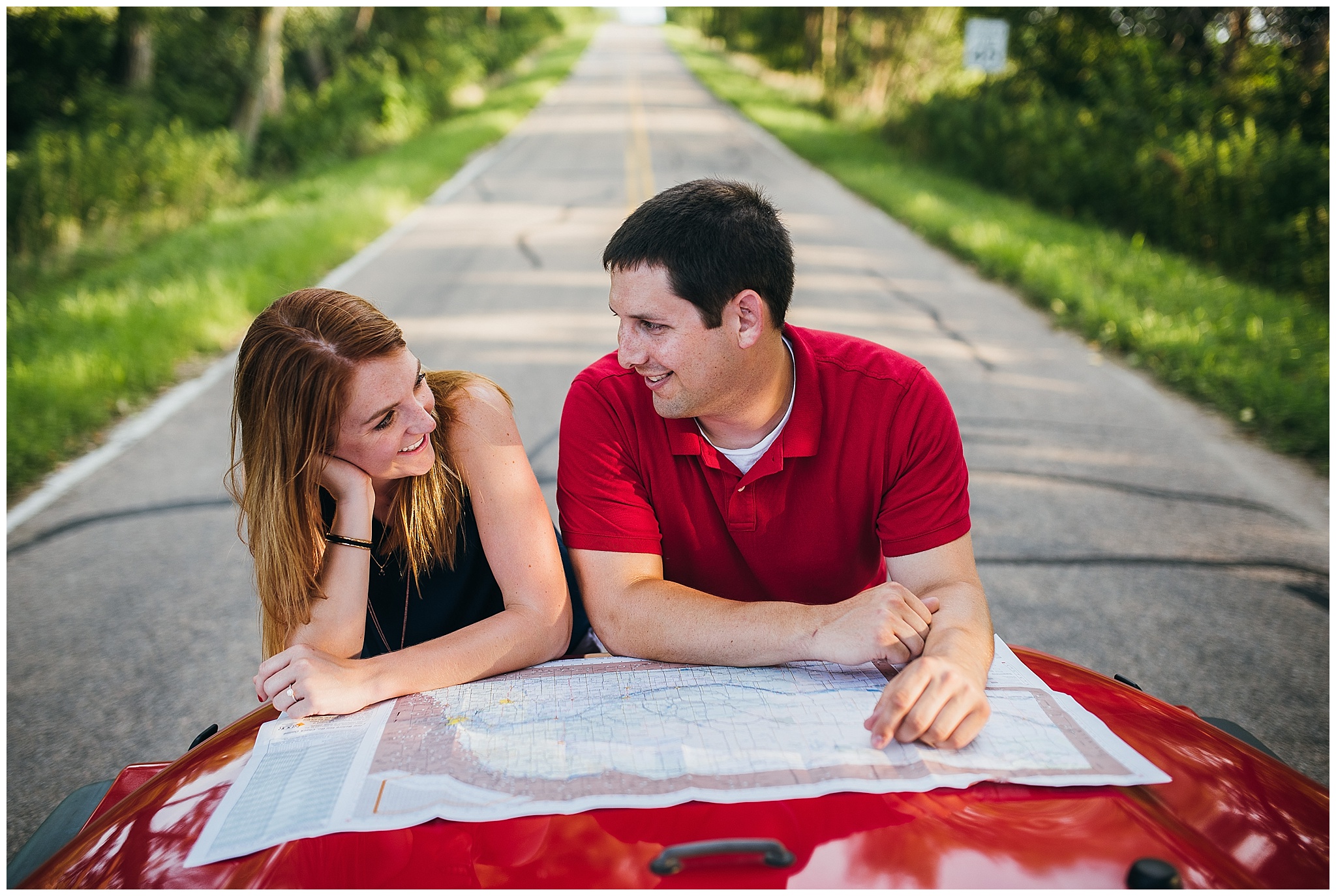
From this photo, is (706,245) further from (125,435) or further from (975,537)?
(125,435)

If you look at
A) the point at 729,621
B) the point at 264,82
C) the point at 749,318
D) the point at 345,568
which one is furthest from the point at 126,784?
the point at 264,82

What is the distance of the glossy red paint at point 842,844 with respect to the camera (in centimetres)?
114

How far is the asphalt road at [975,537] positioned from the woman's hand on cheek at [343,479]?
155 cm

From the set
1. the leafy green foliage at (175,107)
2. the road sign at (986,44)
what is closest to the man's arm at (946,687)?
the leafy green foliage at (175,107)

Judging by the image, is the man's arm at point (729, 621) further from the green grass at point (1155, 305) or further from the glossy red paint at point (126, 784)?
the green grass at point (1155, 305)

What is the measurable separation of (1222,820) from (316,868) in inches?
48.6

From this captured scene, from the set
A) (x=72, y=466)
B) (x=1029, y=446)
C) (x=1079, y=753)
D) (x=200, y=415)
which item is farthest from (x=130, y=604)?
(x=1029, y=446)

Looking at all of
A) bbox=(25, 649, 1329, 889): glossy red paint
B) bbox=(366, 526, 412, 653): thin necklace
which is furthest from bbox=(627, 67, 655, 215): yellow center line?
bbox=(25, 649, 1329, 889): glossy red paint

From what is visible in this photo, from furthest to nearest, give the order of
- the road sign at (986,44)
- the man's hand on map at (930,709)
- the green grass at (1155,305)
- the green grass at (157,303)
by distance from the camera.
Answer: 1. the road sign at (986,44)
2. the green grass at (1155,305)
3. the green grass at (157,303)
4. the man's hand on map at (930,709)

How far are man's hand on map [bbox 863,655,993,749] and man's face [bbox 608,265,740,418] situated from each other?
2.76 ft

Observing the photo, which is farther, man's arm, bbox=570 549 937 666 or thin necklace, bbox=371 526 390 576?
thin necklace, bbox=371 526 390 576

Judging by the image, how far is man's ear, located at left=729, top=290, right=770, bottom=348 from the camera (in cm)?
214

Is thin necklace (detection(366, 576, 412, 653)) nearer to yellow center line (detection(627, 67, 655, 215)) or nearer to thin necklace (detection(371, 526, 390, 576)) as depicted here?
thin necklace (detection(371, 526, 390, 576))

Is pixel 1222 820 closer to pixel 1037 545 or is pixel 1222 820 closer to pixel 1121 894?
pixel 1121 894
